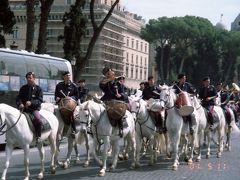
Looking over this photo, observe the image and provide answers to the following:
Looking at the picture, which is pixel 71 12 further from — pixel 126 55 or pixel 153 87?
pixel 126 55

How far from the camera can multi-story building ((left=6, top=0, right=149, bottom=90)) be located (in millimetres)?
104250

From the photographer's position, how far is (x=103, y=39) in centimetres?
10544

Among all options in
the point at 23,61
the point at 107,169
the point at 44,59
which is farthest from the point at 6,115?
the point at 44,59

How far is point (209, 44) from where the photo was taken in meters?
92.0

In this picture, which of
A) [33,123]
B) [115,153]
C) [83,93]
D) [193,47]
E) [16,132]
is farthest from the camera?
[193,47]

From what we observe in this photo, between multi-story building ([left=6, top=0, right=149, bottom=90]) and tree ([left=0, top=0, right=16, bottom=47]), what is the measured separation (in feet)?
192

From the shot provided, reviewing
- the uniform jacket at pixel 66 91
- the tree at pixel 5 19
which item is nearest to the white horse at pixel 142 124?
the uniform jacket at pixel 66 91

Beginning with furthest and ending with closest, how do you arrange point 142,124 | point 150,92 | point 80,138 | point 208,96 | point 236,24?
point 236,24 < point 208,96 < point 150,92 < point 80,138 < point 142,124

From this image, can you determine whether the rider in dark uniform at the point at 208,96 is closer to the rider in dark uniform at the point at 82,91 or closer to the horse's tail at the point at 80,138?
the rider in dark uniform at the point at 82,91

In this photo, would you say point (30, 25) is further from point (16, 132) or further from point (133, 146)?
point (16, 132)

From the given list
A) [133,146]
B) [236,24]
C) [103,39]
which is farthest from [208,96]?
[236,24]

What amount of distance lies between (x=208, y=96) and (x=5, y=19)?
1909 cm

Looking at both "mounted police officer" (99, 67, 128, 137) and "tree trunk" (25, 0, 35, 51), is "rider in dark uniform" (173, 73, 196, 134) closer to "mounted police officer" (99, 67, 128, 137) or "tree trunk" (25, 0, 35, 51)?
"mounted police officer" (99, 67, 128, 137)

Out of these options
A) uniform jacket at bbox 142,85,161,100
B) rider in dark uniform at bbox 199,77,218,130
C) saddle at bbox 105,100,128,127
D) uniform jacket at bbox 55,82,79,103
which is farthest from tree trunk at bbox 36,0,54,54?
saddle at bbox 105,100,128,127
